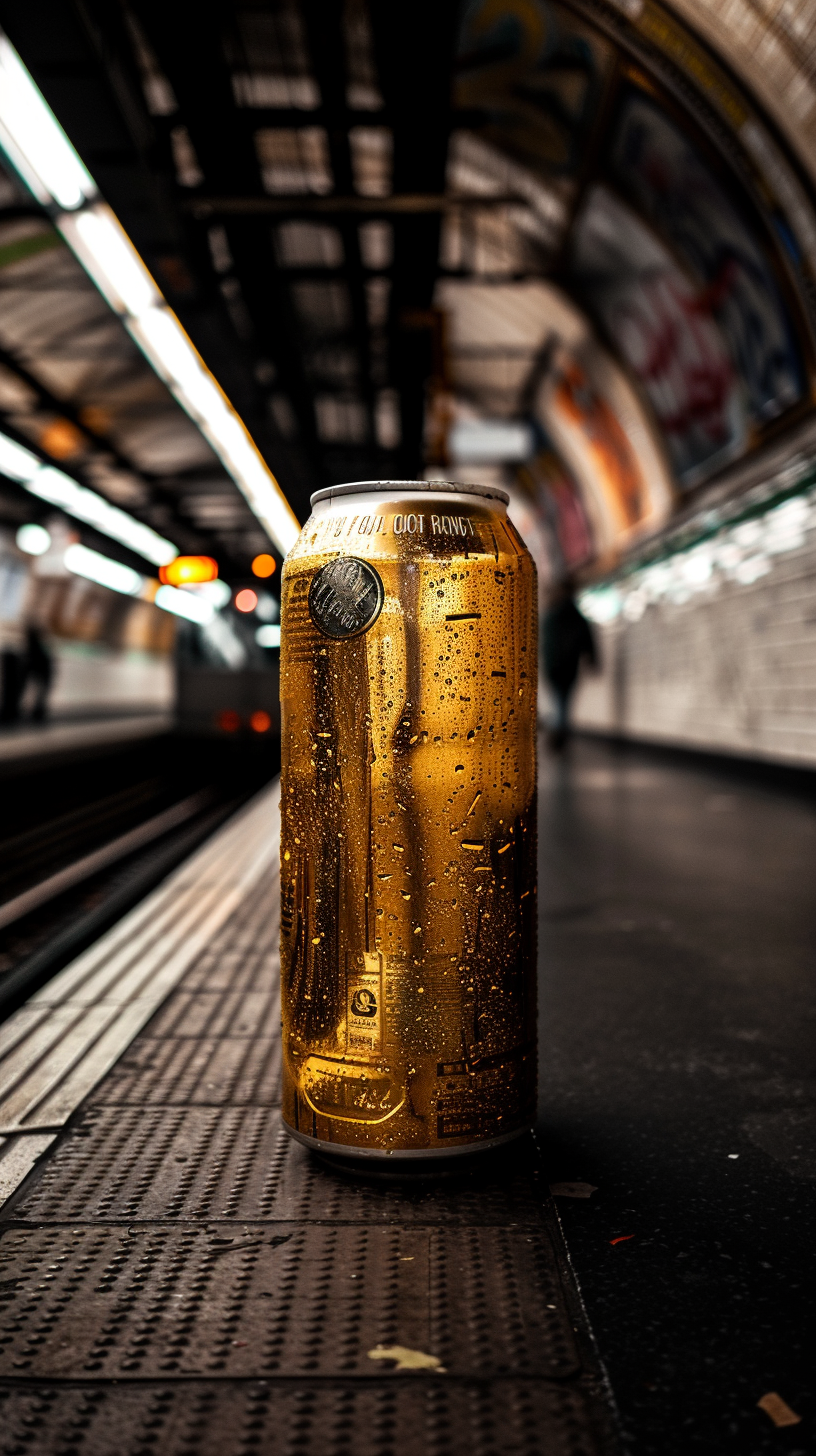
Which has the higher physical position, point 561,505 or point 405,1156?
point 561,505

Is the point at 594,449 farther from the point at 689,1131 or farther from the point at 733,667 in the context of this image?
the point at 689,1131

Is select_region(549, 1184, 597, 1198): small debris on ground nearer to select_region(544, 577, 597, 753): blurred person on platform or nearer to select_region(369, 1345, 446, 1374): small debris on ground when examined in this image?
select_region(369, 1345, 446, 1374): small debris on ground

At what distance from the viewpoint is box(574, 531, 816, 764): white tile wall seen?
31.6ft

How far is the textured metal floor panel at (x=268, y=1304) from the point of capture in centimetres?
143

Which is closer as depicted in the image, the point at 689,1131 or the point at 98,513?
the point at 689,1131

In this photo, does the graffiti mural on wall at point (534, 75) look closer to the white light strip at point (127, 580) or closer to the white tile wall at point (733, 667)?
the white tile wall at point (733, 667)

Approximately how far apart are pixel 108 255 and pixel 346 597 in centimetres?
563

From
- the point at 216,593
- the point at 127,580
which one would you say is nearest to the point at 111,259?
the point at 216,593

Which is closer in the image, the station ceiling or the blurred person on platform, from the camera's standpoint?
the station ceiling

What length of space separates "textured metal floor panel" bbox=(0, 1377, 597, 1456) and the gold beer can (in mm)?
615

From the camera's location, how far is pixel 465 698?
2.09m

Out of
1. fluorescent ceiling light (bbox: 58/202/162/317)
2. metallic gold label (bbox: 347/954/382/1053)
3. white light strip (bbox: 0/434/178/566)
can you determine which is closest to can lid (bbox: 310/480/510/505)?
metallic gold label (bbox: 347/954/382/1053)

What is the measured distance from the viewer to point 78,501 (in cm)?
1709

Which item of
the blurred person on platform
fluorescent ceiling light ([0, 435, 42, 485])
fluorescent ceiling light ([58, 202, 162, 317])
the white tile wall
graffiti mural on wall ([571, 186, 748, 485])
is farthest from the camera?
the blurred person on platform
